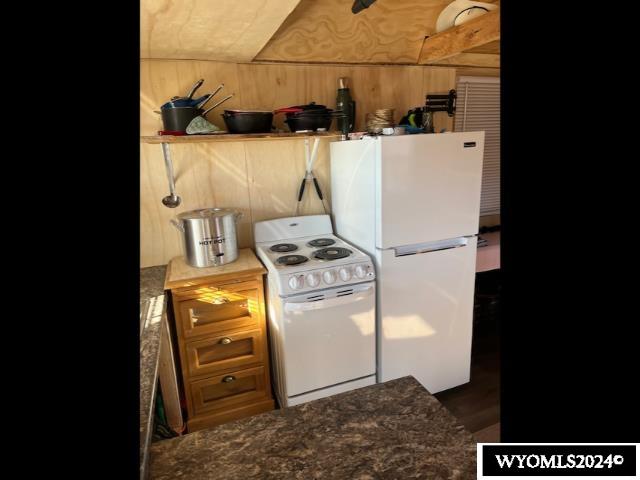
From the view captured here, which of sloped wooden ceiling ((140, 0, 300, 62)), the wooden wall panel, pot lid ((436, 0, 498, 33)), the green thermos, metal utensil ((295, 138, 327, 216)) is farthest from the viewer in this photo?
metal utensil ((295, 138, 327, 216))

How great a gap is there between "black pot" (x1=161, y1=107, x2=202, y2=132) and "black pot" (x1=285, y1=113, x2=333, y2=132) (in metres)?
0.53

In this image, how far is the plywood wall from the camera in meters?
2.23

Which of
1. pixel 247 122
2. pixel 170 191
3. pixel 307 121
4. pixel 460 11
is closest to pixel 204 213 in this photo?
pixel 170 191

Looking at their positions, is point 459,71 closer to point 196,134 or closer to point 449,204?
point 449,204

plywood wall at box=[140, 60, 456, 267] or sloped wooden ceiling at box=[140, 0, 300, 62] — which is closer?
sloped wooden ceiling at box=[140, 0, 300, 62]

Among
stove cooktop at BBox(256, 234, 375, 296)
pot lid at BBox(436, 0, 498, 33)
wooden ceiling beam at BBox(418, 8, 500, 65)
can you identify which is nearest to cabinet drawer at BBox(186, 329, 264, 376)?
stove cooktop at BBox(256, 234, 375, 296)

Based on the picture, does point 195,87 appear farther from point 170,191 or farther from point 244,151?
point 170,191

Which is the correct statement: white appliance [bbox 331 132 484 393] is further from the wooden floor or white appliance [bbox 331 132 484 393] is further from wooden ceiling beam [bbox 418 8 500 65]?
wooden ceiling beam [bbox 418 8 500 65]

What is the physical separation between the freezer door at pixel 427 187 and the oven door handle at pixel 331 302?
266mm

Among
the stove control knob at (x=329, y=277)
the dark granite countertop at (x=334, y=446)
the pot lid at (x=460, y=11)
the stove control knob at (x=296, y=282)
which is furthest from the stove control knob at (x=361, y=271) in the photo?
the pot lid at (x=460, y=11)

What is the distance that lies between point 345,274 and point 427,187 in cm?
66

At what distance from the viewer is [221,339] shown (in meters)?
2.08
